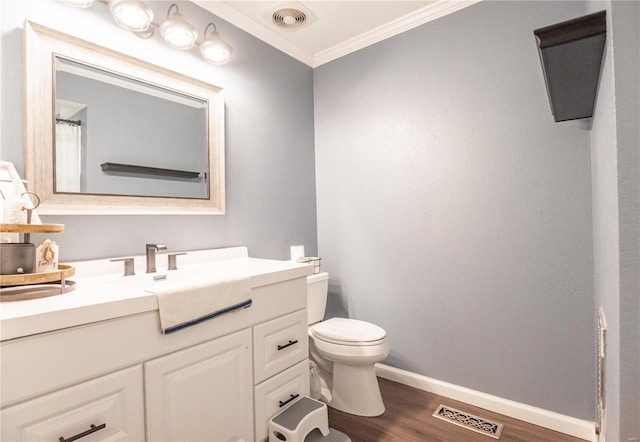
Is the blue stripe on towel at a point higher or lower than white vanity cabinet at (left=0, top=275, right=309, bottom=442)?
higher

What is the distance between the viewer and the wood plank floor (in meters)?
1.60

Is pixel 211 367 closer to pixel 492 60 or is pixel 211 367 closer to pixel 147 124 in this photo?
pixel 147 124

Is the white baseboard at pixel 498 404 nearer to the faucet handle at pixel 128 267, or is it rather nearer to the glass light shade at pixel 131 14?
the faucet handle at pixel 128 267

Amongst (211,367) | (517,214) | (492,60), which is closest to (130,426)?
(211,367)

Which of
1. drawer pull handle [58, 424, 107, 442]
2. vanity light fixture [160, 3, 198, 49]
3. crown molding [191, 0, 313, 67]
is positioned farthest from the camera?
crown molding [191, 0, 313, 67]

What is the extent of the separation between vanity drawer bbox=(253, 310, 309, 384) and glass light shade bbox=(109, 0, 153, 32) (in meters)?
1.43

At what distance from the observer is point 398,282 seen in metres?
2.18

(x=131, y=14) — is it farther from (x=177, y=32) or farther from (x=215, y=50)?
(x=215, y=50)

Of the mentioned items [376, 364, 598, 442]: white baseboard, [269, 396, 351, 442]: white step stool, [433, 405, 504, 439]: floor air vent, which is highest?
[269, 396, 351, 442]: white step stool

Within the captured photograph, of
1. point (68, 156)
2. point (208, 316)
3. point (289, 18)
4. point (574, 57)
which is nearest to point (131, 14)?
point (68, 156)

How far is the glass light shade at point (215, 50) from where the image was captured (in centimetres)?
175

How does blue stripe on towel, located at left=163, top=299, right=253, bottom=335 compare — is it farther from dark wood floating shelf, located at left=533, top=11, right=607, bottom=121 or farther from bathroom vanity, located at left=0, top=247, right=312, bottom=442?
dark wood floating shelf, located at left=533, top=11, right=607, bottom=121

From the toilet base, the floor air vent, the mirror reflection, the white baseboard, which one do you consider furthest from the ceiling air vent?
the floor air vent

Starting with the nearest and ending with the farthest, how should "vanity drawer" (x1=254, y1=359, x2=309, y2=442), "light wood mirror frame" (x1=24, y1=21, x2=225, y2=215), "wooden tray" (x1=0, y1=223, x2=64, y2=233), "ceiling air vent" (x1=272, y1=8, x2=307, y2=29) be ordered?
"wooden tray" (x1=0, y1=223, x2=64, y2=233), "light wood mirror frame" (x1=24, y1=21, x2=225, y2=215), "vanity drawer" (x1=254, y1=359, x2=309, y2=442), "ceiling air vent" (x1=272, y1=8, x2=307, y2=29)
